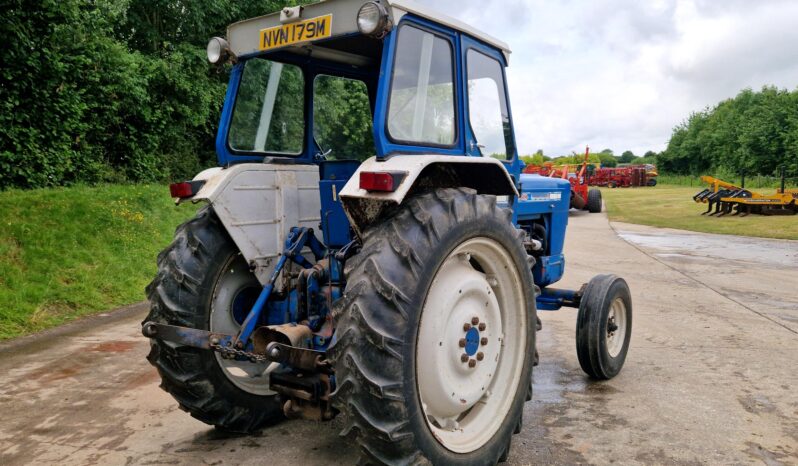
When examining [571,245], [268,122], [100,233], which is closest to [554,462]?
[268,122]

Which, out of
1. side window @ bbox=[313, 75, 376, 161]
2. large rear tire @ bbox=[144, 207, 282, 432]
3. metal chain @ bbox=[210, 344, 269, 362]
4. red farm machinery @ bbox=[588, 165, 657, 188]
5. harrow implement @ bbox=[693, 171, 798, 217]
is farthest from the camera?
red farm machinery @ bbox=[588, 165, 657, 188]

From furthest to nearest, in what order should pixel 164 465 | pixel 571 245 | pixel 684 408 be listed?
pixel 571 245 < pixel 684 408 < pixel 164 465

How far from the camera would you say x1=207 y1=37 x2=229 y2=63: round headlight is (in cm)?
398

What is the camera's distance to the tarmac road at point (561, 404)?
3.69 meters

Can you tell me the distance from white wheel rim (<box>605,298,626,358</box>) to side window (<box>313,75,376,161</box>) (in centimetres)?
252

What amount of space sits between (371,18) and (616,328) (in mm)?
3507

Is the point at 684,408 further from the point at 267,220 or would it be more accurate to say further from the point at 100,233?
the point at 100,233

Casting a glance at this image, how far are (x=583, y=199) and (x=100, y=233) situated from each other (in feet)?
70.4

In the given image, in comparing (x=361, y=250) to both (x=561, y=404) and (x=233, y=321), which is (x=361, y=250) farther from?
(x=561, y=404)

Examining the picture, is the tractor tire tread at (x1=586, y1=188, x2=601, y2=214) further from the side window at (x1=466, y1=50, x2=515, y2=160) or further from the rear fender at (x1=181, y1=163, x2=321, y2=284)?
the rear fender at (x1=181, y1=163, x2=321, y2=284)

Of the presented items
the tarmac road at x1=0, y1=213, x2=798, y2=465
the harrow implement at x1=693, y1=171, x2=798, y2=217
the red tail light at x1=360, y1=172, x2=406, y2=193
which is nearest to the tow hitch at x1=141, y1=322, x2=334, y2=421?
the tarmac road at x1=0, y1=213, x2=798, y2=465

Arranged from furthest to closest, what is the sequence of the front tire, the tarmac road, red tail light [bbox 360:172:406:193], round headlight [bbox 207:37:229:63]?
the front tire, round headlight [bbox 207:37:229:63], the tarmac road, red tail light [bbox 360:172:406:193]

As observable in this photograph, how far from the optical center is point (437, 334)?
304cm

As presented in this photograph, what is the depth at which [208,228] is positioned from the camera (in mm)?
3762
